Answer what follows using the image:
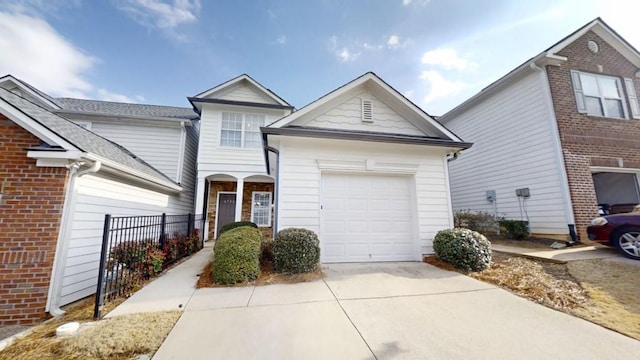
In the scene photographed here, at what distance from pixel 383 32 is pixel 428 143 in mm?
6156

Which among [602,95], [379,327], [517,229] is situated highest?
[602,95]

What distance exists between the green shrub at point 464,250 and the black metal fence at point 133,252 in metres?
6.75

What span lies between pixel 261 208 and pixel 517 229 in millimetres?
11017

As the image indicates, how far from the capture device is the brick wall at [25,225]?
3605 millimetres

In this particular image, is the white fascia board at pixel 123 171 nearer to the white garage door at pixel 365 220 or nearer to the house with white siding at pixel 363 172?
the house with white siding at pixel 363 172

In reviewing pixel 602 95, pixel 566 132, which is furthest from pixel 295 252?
pixel 602 95

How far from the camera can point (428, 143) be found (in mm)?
6523

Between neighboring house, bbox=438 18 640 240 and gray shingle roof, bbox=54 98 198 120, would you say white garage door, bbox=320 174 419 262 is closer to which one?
neighboring house, bbox=438 18 640 240

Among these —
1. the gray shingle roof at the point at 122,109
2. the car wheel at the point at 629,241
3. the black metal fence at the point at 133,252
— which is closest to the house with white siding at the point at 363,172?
the black metal fence at the point at 133,252

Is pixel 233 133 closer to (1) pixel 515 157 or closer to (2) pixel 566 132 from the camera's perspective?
(1) pixel 515 157

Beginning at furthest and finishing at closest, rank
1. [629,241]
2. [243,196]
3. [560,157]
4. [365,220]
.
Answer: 1. [243,196]
2. [560,157]
3. [365,220]
4. [629,241]

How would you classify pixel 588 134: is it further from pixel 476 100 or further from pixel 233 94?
pixel 233 94

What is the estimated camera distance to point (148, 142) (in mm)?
10539

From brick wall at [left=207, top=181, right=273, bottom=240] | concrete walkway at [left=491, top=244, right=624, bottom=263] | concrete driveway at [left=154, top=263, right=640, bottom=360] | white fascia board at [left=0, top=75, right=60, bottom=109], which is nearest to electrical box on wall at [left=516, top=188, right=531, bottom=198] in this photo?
concrete walkway at [left=491, top=244, right=624, bottom=263]
